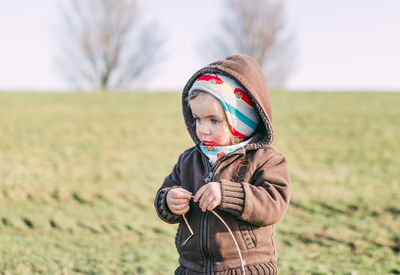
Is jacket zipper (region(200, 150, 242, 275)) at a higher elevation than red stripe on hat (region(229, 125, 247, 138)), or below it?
below

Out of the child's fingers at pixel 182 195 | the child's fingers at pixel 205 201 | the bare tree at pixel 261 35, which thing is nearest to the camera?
the child's fingers at pixel 205 201

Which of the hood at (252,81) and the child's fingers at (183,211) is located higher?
the hood at (252,81)

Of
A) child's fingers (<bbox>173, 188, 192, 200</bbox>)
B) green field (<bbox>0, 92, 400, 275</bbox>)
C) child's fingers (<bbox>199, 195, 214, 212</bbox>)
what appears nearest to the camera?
child's fingers (<bbox>199, 195, 214, 212</bbox>)

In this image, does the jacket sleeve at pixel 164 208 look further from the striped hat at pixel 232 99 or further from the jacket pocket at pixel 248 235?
the striped hat at pixel 232 99

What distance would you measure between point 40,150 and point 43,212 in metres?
3.14

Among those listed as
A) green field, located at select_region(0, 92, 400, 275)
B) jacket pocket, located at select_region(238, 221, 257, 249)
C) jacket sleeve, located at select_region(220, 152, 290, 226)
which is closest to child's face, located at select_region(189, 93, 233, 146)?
jacket sleeve, located at select_region(220, 152, 290, 226)

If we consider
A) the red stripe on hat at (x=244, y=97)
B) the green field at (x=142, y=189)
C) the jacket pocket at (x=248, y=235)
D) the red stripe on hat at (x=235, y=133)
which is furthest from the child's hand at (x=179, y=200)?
the green field at (x=142, y=189)

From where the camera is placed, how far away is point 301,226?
5047 mm

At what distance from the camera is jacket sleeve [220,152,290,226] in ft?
6.46

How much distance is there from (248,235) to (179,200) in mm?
406

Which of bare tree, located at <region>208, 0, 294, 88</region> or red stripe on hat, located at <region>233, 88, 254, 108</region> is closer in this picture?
red stripe on hat, located at <region>233, 88, 254, 108</region>

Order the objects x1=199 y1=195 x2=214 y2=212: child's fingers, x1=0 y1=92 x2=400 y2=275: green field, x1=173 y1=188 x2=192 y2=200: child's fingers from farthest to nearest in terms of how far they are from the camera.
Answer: x1=0 y1=92 x2=400 y2=275: green field
x1=173 y1=188 x2=192 y2=200: child's fingers
x1=199 y1=195 x2=214 y2=212: child's fingers

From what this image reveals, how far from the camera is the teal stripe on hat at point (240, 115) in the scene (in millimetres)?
2111

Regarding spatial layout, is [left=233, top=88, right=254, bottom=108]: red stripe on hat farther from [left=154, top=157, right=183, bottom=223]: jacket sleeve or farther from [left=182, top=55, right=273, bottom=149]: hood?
[left=154, top=157, right=183, bottom=223]: jacket sleeve
